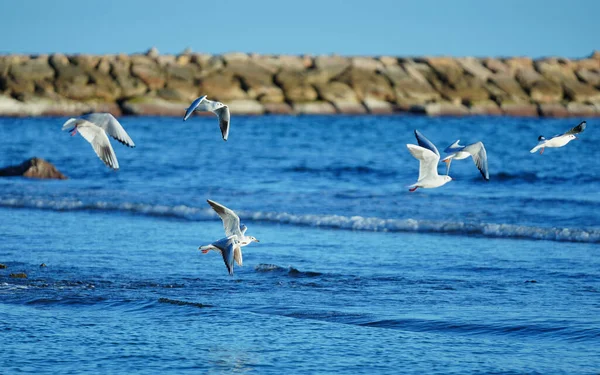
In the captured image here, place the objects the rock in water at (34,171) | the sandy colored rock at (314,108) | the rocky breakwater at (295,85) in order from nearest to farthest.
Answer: the rock in water at (34,171) → the rocky breakwater at (295,85) → the sandy colored rock at (314,108)

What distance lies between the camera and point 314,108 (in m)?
51.6

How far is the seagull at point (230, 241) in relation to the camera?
827 centimetres

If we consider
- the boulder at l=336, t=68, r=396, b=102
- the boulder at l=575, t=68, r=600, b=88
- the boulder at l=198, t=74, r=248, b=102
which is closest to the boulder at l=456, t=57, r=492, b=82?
the boulder at l=336, t=68, r=396, b=102

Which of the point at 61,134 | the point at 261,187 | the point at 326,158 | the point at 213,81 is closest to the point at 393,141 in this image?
the point at 326,158

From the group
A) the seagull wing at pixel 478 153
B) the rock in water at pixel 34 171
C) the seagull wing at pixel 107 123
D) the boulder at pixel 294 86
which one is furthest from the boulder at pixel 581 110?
the seagull wing at pixel 107 123

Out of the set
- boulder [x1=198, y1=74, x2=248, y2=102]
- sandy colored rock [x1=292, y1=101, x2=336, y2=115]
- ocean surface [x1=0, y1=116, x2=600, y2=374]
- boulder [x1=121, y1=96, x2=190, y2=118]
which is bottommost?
ocean surface [x1=0, y1=116, x2=600, y2=374]

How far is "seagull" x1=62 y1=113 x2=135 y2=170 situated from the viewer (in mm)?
9180

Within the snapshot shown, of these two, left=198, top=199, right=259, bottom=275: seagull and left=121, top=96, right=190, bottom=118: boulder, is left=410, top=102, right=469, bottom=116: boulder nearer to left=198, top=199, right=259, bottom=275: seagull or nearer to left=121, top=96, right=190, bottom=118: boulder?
left=121, top=96, right=190, bottom=118: boulder

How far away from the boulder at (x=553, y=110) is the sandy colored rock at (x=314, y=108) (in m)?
10.8

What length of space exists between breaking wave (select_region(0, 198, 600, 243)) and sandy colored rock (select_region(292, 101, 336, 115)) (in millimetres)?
35435

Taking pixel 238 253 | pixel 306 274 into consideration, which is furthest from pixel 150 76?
pixel 238 253

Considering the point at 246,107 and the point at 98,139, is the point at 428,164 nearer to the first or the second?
the point at 98,139

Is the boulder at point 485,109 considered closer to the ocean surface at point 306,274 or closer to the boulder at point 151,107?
the boulder at point 151,107

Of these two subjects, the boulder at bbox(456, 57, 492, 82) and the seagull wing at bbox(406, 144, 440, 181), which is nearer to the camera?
the seagull wing at bbox(406, 144, 440, 181)
